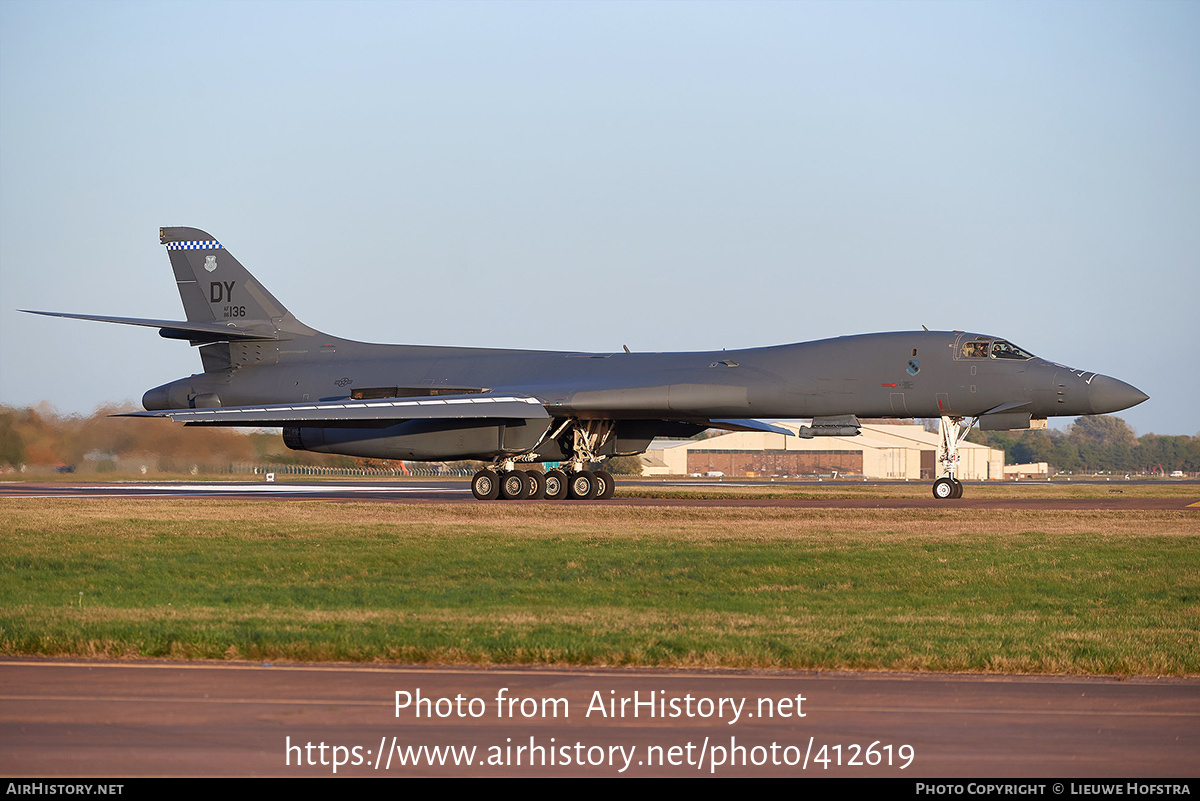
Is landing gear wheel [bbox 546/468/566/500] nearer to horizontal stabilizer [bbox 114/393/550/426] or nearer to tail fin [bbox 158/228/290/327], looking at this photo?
horizontal stabilizer [bbox 114/393/550/426]

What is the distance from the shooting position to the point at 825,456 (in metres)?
81.8

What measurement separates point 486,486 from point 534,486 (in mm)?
1047

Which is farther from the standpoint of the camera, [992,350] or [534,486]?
[534,486]

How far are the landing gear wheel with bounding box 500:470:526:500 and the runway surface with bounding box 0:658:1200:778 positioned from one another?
19.3m

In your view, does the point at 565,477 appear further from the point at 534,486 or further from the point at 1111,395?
the point at 1111,395

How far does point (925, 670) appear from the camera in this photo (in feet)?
25.6

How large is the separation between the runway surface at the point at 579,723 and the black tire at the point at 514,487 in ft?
63.3

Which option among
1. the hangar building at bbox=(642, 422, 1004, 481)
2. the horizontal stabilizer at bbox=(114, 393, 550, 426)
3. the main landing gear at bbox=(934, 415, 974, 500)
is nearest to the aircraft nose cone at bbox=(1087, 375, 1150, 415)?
the main landing gear at bbox=(934, 415, 974, 500)

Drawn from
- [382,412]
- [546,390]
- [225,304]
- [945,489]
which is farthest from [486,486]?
[945,489]

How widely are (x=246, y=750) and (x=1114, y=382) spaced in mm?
22319

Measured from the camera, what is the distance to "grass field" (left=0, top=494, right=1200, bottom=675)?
27.4ft

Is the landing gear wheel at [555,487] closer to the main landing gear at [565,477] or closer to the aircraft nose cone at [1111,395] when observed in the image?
the main landing gear at [565,477]

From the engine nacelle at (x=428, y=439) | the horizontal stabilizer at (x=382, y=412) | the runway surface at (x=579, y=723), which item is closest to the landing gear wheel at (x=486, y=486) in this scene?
the engine nacelle at (x=428, y=439)

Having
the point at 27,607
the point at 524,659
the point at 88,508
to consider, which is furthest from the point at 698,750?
the point at 88,508
